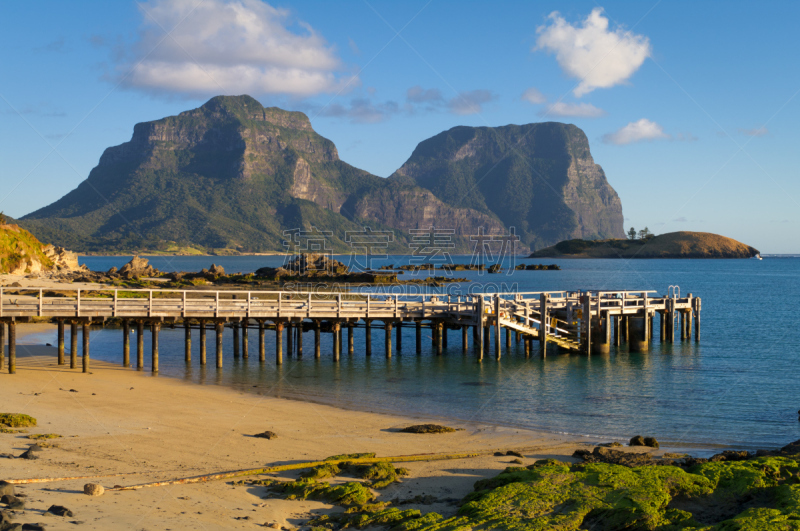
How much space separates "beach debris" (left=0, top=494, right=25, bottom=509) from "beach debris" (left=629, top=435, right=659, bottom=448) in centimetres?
1531

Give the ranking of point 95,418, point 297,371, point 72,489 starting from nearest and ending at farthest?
point 72,489
point 95,418
point 297,371

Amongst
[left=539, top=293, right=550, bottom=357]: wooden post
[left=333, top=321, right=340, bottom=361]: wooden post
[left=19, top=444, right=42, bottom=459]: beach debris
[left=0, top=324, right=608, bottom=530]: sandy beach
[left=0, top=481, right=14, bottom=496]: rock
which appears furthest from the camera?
[left=539, top=293, right=550, bottom=357]: wooden post

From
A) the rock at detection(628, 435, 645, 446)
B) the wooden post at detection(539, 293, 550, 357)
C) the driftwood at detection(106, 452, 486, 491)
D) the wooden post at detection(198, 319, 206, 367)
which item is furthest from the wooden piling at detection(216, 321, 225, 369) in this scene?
the rock at detection(628, 435, 645, 446)

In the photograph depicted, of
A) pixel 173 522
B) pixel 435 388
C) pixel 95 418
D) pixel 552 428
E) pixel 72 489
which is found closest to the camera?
pixel 173 522

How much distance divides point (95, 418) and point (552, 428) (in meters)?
14.4

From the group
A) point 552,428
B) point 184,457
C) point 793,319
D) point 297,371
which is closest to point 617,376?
point 552,428

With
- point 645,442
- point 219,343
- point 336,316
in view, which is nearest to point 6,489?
point 645,442

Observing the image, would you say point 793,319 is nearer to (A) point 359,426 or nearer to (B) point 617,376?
(B) point 617,376

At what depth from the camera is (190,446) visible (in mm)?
16297

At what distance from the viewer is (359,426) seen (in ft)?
65.5

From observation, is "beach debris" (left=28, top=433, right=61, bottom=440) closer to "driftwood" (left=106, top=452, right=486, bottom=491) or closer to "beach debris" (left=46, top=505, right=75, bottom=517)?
"driftwood" (left=106, top=452, right=486, bottom=491)

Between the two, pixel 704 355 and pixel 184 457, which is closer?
pixel 184 457

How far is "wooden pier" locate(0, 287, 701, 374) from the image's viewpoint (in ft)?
93.6

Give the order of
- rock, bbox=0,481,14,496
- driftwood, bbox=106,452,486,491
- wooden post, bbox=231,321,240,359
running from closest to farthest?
rock, bbox=0,481,14,496 < driftwood, bbox=106,452,486,491 < wooden post, bbox=231,321,240,359
